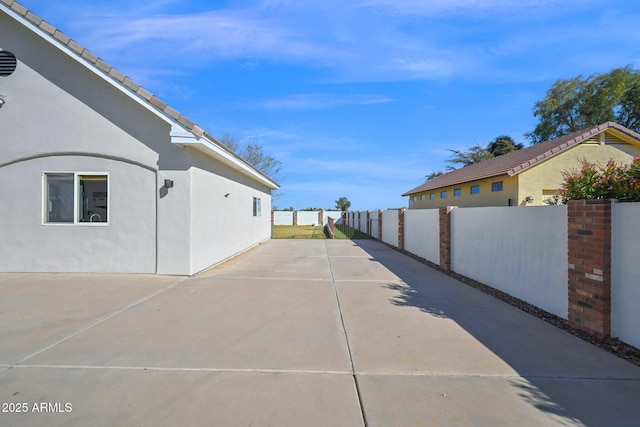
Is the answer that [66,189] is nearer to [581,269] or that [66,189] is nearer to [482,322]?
[482,322]

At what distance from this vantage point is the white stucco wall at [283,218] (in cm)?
4384

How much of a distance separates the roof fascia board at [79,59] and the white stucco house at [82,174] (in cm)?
21

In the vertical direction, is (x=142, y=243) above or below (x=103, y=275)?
above

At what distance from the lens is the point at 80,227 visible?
26.4 feet

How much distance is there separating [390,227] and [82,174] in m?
13.1

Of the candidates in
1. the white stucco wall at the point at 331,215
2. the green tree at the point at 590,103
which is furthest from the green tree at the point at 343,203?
the green tree at the point at 590,103

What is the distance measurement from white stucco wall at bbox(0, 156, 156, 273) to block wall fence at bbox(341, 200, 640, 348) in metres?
7.66

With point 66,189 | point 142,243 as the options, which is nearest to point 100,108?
point 66,189

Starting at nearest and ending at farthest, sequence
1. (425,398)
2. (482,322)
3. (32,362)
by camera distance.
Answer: (425,398) < (32,362) < (482,322)

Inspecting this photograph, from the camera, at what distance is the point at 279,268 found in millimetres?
9492


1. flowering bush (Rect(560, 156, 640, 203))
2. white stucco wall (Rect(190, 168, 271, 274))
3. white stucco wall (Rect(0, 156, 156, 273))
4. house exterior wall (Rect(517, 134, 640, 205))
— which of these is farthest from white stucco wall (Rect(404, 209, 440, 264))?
white stucco wall (Rect(0, 156, 156, 273))

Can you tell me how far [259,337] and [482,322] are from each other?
330 cm

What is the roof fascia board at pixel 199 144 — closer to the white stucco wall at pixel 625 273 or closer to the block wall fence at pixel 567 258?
the block wall fence at pixel 567 258

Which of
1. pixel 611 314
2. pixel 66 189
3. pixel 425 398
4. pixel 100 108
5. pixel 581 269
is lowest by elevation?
pixel 425 398
